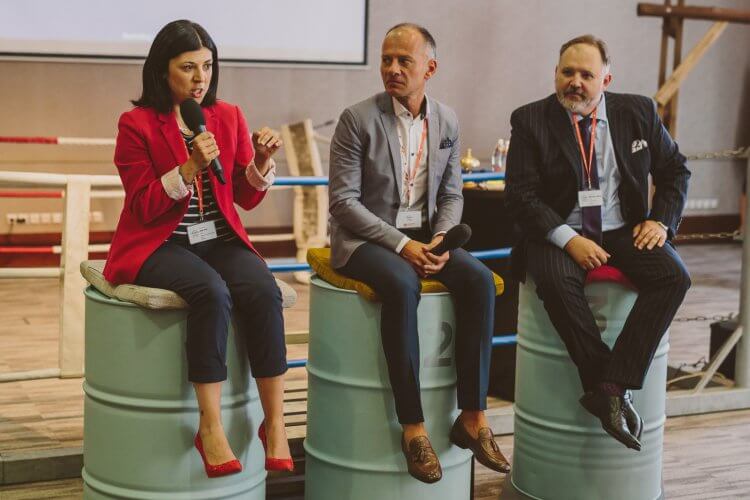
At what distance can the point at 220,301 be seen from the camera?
2.41 m

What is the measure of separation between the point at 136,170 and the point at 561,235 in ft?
3.86

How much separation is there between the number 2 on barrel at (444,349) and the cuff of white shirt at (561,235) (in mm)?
460

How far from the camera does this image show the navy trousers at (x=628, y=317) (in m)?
2.85

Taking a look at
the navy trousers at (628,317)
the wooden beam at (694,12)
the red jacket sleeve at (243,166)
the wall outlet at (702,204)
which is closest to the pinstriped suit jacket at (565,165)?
the navy trousers at (628,317)

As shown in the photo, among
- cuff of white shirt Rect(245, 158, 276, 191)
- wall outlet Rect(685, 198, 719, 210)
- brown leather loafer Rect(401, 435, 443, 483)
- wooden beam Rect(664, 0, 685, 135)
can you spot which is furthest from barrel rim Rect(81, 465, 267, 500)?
wall outlet Rect(685, 198, 719, 210)

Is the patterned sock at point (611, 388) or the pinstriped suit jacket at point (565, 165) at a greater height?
the pinstriped suit jacket at point (565, 165)

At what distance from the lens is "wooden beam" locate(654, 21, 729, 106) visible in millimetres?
8188

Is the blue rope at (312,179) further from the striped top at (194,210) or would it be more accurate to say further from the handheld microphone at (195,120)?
the handheld microphone at (195,120)

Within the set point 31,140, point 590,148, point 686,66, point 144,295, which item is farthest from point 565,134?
point 686,66

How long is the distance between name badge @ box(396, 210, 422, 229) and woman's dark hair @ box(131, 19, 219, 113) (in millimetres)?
654

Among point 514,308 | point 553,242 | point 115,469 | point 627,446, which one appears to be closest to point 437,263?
point 553,242

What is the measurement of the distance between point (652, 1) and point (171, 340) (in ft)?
23.0

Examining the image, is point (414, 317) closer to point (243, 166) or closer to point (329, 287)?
point (329, 287)

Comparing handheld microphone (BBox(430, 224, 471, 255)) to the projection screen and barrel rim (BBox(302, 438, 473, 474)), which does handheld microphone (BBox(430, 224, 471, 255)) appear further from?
the projection screen
